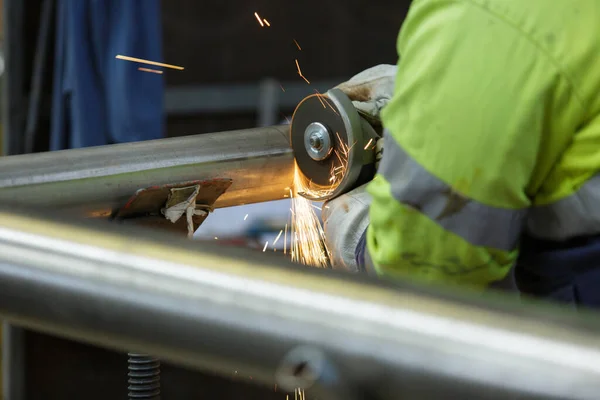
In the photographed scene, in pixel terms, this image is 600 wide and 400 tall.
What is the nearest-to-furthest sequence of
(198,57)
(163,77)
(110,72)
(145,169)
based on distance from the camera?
(145,169) < (110,72) < (163,77) < (198,57)

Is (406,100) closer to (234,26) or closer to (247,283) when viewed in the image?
(247,283)

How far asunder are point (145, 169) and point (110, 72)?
125 centimetres

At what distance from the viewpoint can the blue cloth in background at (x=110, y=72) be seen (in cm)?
221

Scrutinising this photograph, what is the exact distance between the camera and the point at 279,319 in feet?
1.13

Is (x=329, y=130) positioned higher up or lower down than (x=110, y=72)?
higher up

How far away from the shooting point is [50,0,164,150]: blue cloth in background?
221cm

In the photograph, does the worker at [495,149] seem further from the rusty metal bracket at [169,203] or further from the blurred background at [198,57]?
the blurred background at [198,57]

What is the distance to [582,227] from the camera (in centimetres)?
88

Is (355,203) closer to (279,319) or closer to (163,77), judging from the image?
(279,319)

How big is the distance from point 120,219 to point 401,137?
1.26ft

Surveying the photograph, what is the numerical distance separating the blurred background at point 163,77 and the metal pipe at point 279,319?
50.6 inches

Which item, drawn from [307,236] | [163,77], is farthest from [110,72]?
[307,236]

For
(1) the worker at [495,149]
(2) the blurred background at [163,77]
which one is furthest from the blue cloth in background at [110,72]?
(1) the worker at [495,149]

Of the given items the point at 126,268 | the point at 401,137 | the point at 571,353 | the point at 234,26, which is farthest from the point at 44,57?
the point at 571,353
